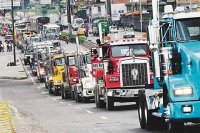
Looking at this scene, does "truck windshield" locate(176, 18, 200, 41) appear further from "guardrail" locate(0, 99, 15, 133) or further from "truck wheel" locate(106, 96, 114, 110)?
"truck wheel" locate(106, 96, 114, 110)

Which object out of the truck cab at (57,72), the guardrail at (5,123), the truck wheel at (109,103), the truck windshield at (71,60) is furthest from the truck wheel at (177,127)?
the truck cab at (57,72)

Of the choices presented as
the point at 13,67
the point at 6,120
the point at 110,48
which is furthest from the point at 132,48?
the point at 13,67

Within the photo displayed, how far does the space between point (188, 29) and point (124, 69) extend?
478 inches

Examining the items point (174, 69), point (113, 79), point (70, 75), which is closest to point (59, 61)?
point (70, 75)

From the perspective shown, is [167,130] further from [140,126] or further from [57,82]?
[57,82]

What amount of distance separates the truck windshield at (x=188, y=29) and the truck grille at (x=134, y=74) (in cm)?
1183

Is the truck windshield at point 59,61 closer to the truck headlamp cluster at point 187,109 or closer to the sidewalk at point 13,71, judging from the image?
the sidewalk at point 13,71

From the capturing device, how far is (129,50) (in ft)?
104

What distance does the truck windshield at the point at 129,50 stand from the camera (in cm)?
3164

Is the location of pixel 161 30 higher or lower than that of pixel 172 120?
higher

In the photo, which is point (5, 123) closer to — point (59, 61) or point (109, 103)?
point (109, 103)

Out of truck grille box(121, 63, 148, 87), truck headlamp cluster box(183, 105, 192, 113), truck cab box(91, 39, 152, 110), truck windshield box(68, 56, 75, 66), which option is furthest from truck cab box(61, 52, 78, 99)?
truck headlamp cluster box(183, 105, 192, 113)

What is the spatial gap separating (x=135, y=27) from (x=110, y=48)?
303 ft

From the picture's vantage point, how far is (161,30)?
762 inches
